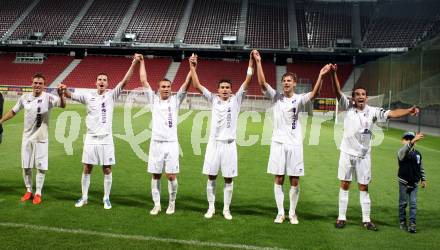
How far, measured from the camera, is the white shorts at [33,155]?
7.47 meters

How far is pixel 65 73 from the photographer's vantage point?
48969mm

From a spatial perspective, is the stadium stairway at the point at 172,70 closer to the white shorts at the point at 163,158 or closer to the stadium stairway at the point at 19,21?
the stadium stairway at the point at 19,21

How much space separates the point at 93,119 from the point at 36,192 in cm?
173

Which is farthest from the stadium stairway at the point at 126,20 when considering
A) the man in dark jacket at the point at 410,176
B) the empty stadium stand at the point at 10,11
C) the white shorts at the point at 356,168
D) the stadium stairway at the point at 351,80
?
the man in dark jacket at the point at 410,176

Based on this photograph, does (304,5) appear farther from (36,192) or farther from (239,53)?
(36,192)

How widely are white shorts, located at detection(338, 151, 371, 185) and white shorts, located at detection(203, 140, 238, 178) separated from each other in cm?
174

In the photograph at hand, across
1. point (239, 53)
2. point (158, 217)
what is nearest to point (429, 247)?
point (158, 217)

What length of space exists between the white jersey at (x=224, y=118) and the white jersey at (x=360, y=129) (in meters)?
1.72

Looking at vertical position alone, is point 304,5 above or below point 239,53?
above

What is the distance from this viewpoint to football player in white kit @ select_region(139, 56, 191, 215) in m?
6.89

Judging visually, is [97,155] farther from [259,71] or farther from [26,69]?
[26,69]

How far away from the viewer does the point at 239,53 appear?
1901 inches

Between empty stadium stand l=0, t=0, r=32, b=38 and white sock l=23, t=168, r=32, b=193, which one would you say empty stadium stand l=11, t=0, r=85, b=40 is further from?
white sock l=23, t=168, r=32, b=193

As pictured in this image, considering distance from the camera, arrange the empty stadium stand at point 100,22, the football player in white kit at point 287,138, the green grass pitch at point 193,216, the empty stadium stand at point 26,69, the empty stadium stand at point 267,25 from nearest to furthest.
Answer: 1. the green grass pitch at point 193,216
2. the football player in white kit at point 287,138
3. the empty stadium stand at point 26,69
4. the empty stadium stand at point 267,25
5. the empty stadium stand at point 100,22
